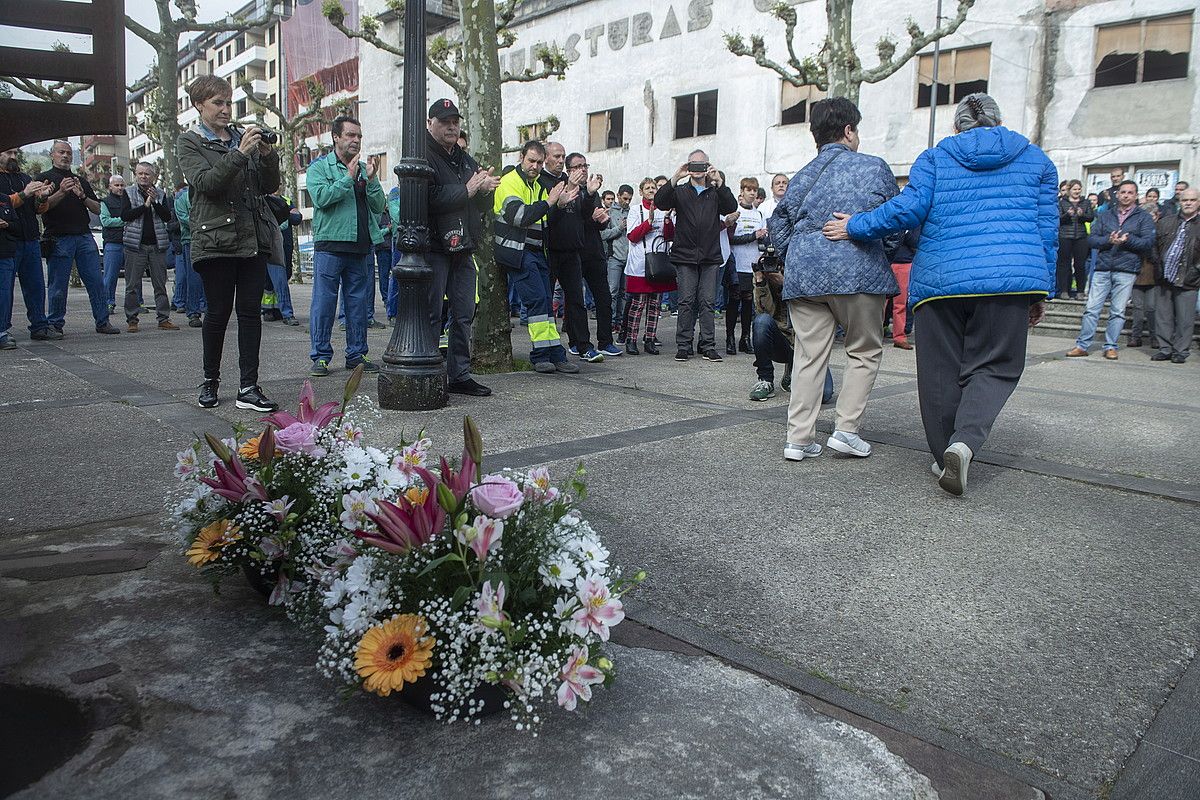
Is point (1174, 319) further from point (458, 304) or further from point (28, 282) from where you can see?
point (28, 282)

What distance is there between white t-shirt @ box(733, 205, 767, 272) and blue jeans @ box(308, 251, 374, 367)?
4.06 meters

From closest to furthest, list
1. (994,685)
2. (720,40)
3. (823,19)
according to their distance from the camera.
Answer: (994,685) → (823,19) → (720,40)

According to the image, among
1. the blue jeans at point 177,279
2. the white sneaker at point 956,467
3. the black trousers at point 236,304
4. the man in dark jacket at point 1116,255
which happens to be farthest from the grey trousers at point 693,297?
the blue jeans at point 177,279

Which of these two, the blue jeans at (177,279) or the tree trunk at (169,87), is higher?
the tree trunk at (169,87)

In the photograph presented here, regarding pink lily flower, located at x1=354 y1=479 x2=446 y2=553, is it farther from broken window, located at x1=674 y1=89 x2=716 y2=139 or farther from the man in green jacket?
broken window, located at x1=674 y1=89 x2=716 y2=139

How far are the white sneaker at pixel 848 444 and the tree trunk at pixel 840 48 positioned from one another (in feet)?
36.3

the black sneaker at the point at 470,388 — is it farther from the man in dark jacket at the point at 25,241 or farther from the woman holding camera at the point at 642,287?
the man in dark jacket at the point at 25,241

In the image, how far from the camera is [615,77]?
3016cm

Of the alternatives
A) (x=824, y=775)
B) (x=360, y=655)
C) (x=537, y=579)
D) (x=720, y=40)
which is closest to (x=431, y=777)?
(x=360, y=655)

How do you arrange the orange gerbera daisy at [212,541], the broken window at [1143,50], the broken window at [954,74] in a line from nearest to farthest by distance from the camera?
the orange gerbera daisy at [212,541] < the broken window at [1143,50] < the broken window at [954,74]

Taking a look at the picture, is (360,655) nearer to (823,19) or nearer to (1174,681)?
A: (1174,681)

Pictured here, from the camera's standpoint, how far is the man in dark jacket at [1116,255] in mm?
10695

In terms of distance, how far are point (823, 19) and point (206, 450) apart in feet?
79.8

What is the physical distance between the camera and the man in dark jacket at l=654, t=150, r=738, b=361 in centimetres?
897
